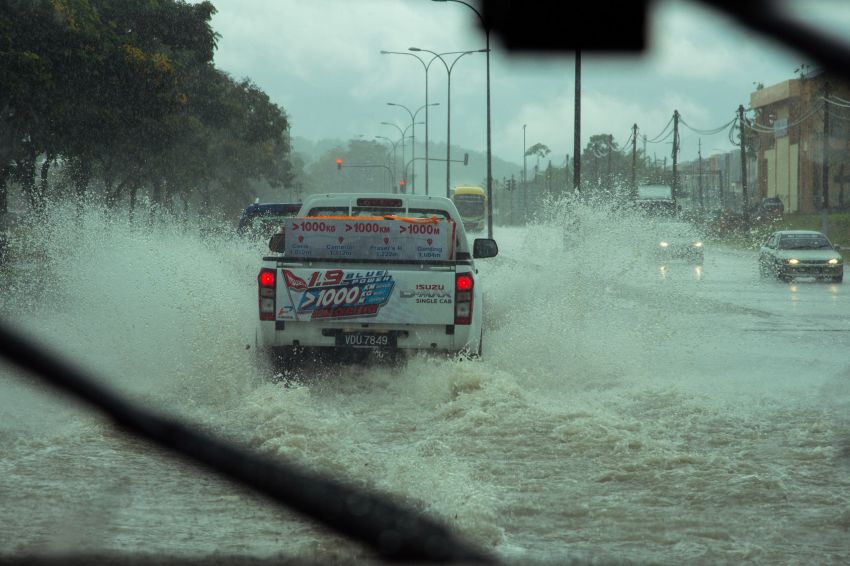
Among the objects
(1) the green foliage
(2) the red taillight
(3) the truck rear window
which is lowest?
(2) the red taillight

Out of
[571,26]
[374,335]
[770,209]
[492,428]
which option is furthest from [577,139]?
[770,209]

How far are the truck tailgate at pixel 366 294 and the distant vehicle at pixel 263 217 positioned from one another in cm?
828

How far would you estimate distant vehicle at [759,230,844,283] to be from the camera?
1178 inches

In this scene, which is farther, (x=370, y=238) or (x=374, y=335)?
(x=370, y=238)

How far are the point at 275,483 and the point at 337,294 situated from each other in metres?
5.81

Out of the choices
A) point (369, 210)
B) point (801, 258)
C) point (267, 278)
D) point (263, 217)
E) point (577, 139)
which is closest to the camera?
point (267, 278)

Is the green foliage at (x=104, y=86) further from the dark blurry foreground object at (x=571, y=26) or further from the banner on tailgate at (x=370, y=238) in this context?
the dark blurry foreground object at (x=571, y=26)

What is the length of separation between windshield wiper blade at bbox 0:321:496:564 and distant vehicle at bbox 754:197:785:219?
66966 mm

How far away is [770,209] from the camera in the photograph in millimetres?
71438

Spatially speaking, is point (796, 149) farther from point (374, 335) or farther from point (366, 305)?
point (366, 305)

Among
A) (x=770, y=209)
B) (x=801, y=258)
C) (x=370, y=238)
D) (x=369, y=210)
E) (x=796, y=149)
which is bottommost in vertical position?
(x=801, y=258)

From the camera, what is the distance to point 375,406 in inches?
368

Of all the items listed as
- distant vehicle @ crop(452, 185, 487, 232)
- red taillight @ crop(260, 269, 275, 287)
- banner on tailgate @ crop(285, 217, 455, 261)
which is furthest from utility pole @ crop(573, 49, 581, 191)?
distant vehicle @ crop(452, 185, 487, 232)

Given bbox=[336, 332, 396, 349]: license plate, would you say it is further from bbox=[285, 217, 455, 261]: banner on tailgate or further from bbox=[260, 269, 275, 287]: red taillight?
bbox=[285, 217, 455, 261]: banner on tailgate
